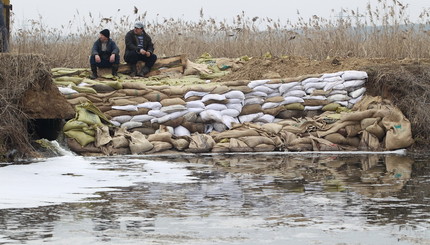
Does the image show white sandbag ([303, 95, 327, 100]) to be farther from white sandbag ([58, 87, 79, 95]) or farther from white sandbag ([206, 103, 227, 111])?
white sandbag ([58, 87, 79, 95])

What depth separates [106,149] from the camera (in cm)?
1189

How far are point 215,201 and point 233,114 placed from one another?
18.2 ft

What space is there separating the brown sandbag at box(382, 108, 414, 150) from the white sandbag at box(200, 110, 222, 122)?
2235 millimetres

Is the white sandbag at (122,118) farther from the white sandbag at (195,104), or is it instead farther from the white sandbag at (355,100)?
the white sandbag at (355,100)

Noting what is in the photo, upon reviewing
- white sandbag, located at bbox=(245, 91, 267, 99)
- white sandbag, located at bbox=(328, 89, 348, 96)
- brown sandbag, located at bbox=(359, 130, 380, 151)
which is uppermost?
white sandbag, located at bbox=(245, 91, 267, 99)

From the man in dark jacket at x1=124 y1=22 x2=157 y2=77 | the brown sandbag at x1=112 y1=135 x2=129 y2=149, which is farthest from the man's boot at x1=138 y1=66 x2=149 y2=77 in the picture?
the brown sandbag at x1=112 y1=135 x2=129 y2=149

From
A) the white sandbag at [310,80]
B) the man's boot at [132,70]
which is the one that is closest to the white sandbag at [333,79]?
the white sandbag at [310,80]

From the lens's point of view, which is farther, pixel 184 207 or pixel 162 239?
pixel 184 207

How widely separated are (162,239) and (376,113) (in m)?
7.22

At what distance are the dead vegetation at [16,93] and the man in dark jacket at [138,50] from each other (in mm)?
4505

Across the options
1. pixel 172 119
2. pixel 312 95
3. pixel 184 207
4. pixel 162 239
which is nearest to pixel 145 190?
pixel 184 207

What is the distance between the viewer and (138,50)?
52.9ft

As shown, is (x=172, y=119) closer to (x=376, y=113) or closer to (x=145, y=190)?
(x=376, y=113)

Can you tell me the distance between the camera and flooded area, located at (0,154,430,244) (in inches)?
242
